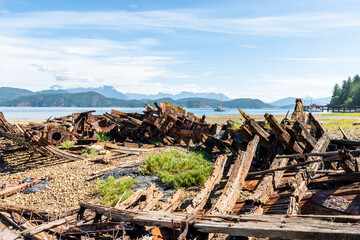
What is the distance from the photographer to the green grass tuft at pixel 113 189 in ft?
24.2

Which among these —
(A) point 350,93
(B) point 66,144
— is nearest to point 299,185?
(B) point 66,144

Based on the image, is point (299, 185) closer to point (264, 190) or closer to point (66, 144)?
point (264, 190)

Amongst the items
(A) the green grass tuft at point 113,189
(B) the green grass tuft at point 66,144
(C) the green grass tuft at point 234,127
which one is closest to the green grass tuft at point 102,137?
(B) the green grass tuft at point 66,144

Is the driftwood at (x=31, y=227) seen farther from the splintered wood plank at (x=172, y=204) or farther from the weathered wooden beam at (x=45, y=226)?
the splintered wood plank at (x=172, y=204)

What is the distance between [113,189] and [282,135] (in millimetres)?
5176

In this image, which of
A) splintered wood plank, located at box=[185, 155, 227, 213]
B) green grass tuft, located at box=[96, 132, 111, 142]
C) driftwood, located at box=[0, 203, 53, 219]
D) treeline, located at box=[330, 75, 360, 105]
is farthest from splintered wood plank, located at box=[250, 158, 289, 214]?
treeline, located at box=[330, 75, 360, 105]

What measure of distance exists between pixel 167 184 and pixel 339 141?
5.38 meters

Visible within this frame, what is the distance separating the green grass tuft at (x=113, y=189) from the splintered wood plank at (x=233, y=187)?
3.33m

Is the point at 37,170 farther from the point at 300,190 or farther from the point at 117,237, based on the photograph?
the point at 300,190

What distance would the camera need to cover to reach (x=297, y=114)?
34.1 feet

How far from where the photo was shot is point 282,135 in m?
7.00

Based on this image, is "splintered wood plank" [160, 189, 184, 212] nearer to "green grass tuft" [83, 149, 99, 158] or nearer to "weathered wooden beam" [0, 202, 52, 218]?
"weathered wooden beam" [0, 202, 52, 218]

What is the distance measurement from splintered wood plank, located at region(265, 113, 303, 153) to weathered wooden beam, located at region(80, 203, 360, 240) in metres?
3.60

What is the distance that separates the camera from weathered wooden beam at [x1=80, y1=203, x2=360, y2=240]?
9.68 feet
